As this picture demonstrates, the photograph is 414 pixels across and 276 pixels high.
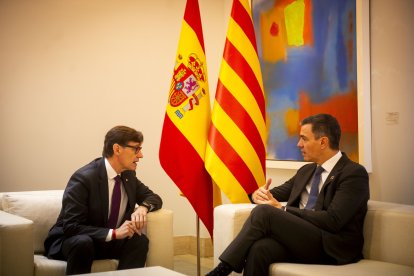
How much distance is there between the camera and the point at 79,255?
9.50ft

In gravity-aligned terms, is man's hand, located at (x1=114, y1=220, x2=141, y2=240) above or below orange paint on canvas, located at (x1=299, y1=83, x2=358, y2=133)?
below

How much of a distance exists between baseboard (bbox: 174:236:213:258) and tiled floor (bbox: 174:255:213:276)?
0.07 metres

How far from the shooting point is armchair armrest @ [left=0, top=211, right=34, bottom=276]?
106 inches

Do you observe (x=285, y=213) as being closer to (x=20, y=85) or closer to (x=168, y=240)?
(x=168, y=240)

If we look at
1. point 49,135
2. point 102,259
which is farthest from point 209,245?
point 102,259

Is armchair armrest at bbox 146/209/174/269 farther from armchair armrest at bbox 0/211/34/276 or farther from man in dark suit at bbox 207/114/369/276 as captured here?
armchair armrest at bbox 0/211/34/276

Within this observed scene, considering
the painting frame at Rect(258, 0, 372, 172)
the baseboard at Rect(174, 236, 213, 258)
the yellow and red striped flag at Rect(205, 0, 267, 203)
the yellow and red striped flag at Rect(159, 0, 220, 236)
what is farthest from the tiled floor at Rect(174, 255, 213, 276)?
the painting frame at Rect(258, 0, 372, 172)

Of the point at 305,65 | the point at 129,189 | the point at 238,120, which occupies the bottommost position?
the point at 129,189

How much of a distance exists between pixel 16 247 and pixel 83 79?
235 centimetres

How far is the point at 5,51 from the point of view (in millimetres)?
4504

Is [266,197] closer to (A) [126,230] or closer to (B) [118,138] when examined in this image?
(A) [126,230]

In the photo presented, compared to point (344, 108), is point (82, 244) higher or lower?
lower

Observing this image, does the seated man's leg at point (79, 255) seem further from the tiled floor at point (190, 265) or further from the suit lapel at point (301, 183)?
the tiled floor at point (190, 265)

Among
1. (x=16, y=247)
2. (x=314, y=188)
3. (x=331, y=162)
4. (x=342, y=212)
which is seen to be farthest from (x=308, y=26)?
(x=16, y=247)
